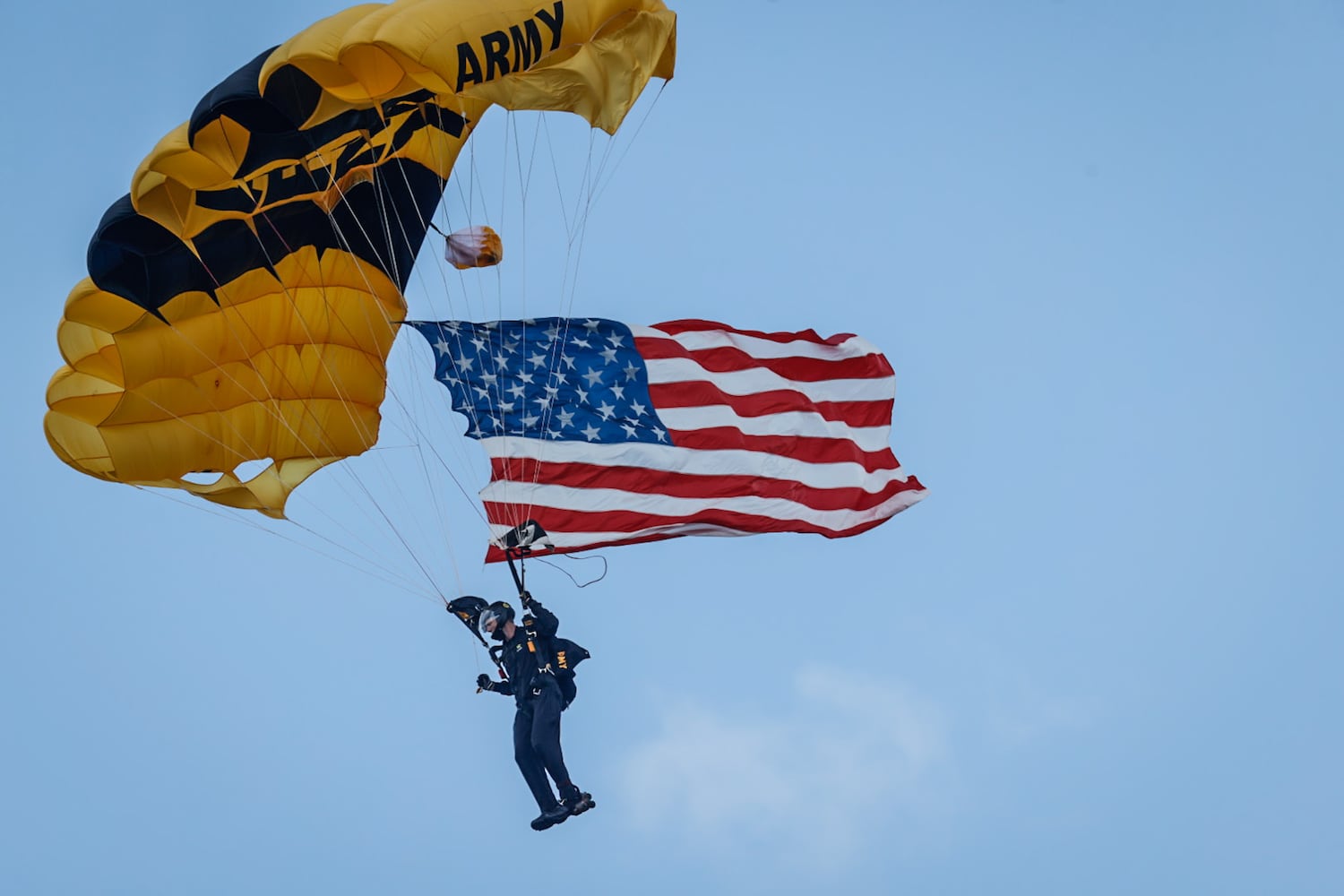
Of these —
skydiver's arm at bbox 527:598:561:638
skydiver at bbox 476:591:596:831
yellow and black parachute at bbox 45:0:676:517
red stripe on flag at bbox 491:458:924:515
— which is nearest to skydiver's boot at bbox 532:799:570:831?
→ skydiver at bbox 476:591:596:831

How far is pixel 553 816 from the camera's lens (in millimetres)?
15055

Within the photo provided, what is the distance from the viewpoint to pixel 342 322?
17891 millimetres

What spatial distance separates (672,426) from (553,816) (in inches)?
205

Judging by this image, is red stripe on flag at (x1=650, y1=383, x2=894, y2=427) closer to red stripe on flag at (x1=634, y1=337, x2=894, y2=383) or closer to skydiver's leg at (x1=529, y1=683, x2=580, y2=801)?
red stripe on flag at (x1=634, y1=337, x2=894, y2=383)

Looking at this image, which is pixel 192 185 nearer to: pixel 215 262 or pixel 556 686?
pixel 215 262

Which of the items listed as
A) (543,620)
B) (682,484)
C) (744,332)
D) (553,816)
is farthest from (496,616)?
(744,332)

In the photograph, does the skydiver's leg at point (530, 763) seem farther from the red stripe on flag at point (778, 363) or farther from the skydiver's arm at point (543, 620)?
the red stripe on flag at point (778, 363)

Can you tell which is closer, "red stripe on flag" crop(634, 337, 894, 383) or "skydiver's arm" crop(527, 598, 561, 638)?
"skydiver's arm" crop(527, 598, 561, 638)

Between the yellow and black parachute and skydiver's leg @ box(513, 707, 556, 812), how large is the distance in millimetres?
4077

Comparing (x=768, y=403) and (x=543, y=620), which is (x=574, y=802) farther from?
(x=768, y=403)

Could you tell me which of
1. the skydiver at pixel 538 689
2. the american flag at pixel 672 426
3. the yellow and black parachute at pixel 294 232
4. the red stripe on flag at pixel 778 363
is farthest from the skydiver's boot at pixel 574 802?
the red stripe on flag at pixel 778 363

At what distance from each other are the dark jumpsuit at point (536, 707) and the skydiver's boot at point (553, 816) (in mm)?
43

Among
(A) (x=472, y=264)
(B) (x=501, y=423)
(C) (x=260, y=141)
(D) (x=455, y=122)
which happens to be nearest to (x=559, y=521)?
(B) (x=501, y=423)

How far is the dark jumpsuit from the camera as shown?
596 inches
